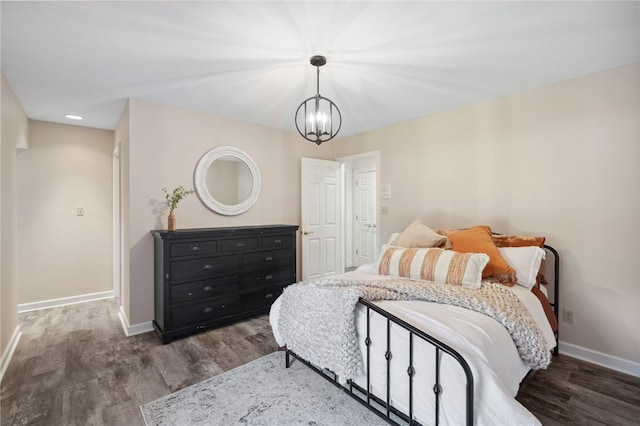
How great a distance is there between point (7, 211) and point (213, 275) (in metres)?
1.78

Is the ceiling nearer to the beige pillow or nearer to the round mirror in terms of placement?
the round mirror

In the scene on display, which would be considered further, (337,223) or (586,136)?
(337,223)

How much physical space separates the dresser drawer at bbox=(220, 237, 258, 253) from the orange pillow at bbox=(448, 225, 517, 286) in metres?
2.09

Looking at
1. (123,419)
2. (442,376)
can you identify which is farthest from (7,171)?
(442,376)

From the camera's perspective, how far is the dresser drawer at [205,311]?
2895mm

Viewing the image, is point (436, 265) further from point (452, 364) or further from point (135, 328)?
point (135, 328)

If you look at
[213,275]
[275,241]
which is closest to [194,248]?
[213,275]

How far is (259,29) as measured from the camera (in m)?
1.89

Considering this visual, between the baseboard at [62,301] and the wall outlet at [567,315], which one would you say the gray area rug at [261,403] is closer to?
the wall outlet at [567,315]

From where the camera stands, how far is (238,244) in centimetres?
329

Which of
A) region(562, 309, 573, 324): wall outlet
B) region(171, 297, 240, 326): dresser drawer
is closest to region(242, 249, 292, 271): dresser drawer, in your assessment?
region(171, 297, 240, 326): dresser drawer

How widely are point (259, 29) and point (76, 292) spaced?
14.0 ft

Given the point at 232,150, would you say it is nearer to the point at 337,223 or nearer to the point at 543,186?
the point at 337,223

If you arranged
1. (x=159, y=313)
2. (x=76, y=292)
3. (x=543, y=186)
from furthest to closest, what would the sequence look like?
(x=76, y=292)
(x=159, y=313)
(x=543, y=186)
